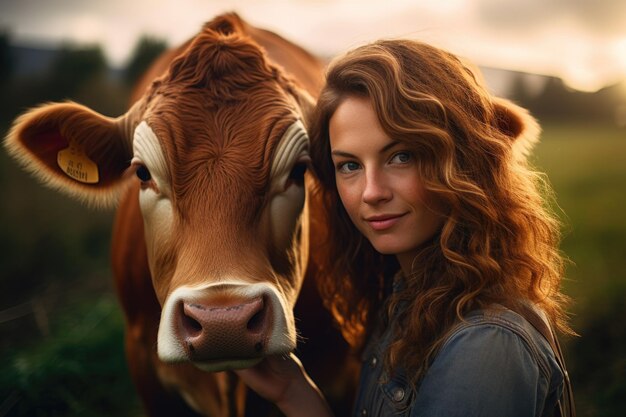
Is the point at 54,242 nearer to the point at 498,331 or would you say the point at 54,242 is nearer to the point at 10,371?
the point at 10,371

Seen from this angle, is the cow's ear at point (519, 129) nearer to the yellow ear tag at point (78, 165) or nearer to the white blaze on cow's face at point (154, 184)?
the white blaze on cow's face at point (154, 184)

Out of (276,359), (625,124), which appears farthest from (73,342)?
(625,124)

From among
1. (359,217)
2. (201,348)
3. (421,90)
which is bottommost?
(201,348)

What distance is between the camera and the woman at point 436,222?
1.82 m

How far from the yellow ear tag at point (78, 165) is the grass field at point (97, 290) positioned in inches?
78.3

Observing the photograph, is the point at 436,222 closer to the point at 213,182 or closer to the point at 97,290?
the point at 213,182

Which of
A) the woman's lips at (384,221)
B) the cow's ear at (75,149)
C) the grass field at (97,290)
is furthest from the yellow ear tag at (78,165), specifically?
the grass field at (97,290)

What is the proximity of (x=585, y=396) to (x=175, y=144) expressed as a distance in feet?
11.8

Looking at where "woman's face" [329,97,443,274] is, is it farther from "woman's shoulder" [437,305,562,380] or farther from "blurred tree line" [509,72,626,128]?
"blurred tree line" [509,72,626,128]

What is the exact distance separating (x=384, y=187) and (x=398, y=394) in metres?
0.69

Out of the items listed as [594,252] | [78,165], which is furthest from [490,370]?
[594,252]

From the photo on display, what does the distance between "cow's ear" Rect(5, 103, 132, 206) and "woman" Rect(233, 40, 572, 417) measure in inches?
42.5

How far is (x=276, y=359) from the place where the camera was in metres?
2.32

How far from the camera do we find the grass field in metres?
4.63
